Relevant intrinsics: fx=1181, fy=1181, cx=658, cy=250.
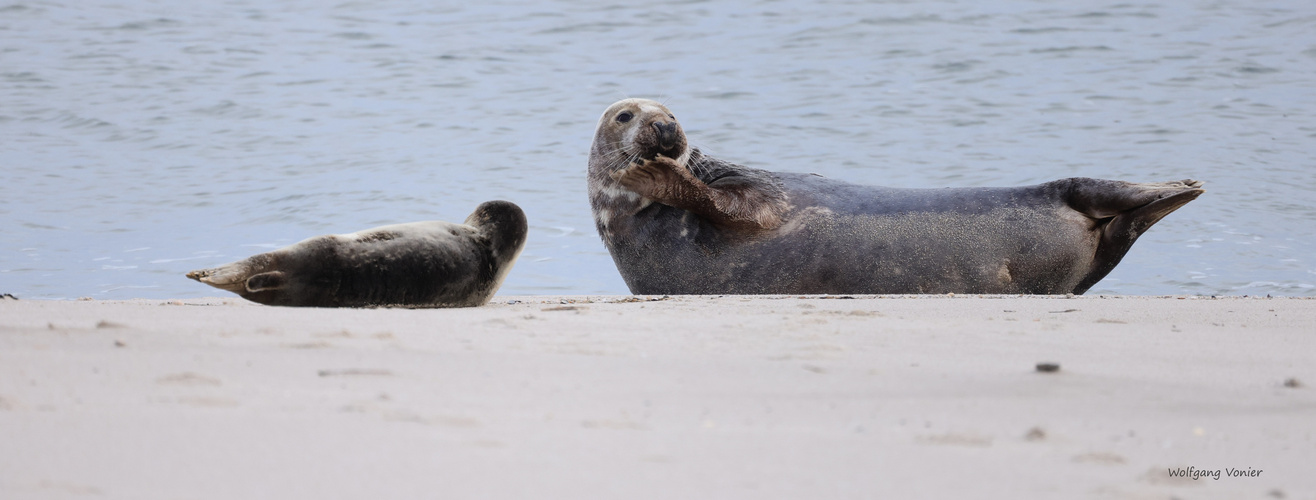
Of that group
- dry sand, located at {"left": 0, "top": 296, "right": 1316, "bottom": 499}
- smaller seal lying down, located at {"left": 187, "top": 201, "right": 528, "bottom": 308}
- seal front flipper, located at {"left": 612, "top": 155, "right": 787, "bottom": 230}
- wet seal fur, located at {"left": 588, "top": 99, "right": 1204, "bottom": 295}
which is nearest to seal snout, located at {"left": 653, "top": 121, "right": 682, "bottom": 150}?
wet seal fur, located at {"left": 588, "top": 99, "right": 1204, "bottom": 295}

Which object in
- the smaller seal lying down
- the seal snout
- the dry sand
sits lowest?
the smaller seal lying down

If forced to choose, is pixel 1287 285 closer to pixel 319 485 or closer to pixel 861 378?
pixel 861 378

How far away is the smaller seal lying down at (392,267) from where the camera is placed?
162 inches

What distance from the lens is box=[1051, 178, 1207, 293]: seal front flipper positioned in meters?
6.00

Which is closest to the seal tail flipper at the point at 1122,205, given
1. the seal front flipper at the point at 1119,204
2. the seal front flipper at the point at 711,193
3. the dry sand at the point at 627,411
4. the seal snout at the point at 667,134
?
the seal front flipper at the point at 1119,204

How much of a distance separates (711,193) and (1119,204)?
212 cm

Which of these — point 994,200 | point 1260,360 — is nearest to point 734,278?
point 994,200

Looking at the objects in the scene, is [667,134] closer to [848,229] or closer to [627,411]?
[848,229]

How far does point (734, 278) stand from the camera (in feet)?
19.8

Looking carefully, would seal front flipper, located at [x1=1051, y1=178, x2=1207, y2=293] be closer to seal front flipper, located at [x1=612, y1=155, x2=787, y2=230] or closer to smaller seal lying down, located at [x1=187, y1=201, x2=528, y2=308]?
seal front flipper, located at [x1=612, y1=155, x2=787, y2=230]

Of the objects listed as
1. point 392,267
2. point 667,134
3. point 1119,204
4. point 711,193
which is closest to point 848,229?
point 711,193

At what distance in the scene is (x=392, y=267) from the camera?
4.33m

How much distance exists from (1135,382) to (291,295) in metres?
2.86

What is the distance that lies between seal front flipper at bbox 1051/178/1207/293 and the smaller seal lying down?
10.2 feet
